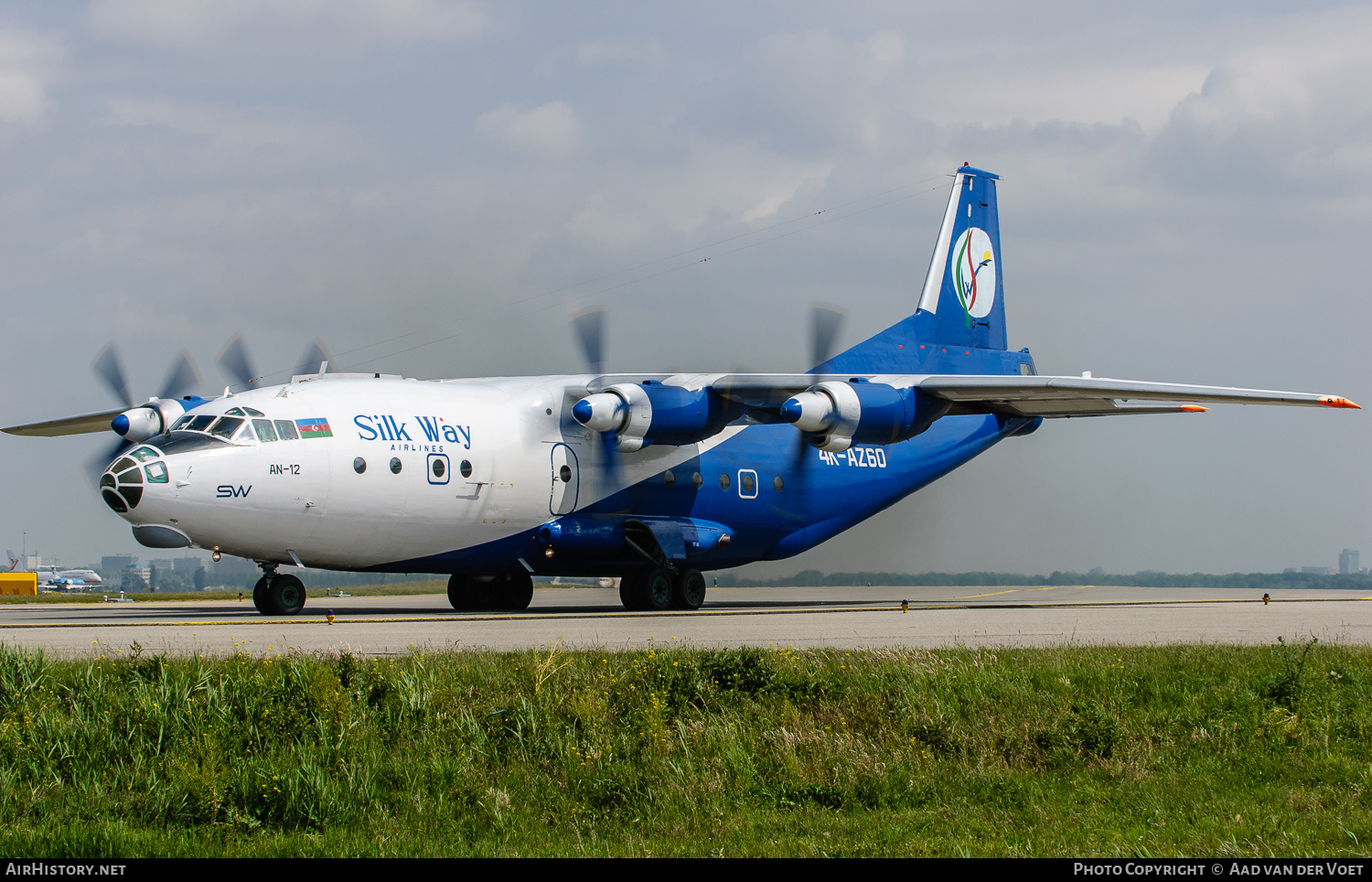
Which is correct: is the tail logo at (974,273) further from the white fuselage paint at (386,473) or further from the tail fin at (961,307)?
the white fuselage paint at (386,473)

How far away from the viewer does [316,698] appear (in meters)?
11.5

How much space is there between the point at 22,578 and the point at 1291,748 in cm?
5339

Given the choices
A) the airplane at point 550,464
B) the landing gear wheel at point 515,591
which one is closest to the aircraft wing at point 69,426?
the airplane at point 550,464

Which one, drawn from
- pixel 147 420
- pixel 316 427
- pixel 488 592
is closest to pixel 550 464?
pixel 488 592

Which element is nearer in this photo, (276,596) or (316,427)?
(316,427)

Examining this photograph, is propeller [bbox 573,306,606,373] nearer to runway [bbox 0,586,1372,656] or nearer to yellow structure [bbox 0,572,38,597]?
runway [bbox 0,586,1372,656]

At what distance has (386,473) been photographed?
934 inches

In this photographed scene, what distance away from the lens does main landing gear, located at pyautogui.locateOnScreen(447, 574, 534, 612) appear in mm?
28422

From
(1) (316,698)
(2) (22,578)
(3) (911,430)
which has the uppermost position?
(3) (911,430)

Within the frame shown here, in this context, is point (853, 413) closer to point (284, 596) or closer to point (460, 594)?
point (460, 594)

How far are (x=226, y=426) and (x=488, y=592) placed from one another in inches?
323

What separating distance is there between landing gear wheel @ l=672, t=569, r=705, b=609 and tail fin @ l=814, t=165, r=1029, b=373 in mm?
7638
